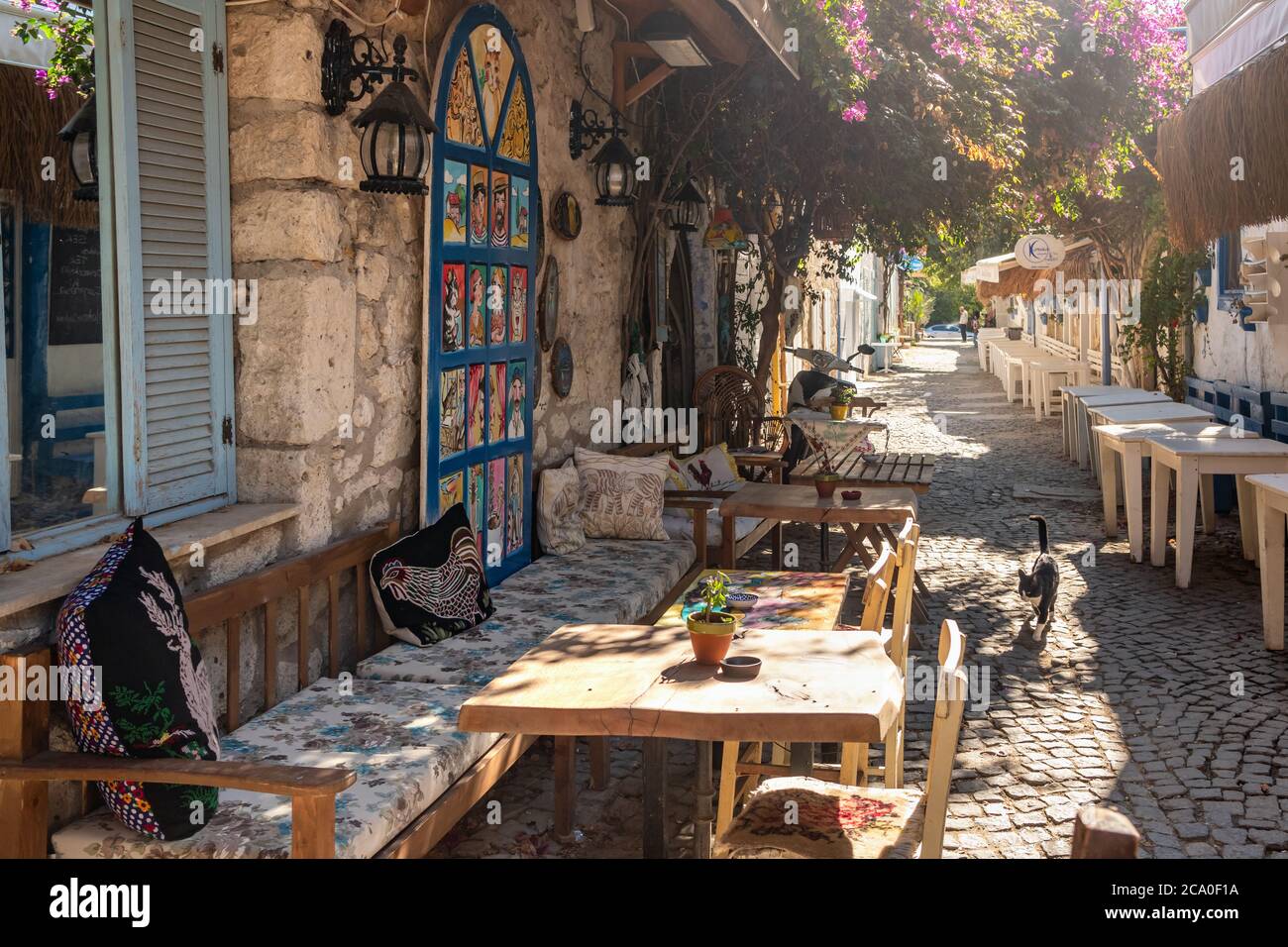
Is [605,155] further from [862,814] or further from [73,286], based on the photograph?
[862,814]

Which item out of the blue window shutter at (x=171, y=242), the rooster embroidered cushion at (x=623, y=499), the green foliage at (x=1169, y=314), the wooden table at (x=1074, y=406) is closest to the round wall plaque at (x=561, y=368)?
the rooster embroidered cushion at (x=623, y=499)

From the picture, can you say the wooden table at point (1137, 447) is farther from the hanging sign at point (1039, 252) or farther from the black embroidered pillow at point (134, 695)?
the hanging sign at point (1039, 252)

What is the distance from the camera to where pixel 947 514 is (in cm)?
976

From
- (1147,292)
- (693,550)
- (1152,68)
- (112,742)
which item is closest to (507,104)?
(693,550)

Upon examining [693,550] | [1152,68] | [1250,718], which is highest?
[1152,68]

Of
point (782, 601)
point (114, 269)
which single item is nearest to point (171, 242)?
point (114, 269)

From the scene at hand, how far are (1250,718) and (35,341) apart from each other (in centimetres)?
446

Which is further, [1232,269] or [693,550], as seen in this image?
[1232,269]

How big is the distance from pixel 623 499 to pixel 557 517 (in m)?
0.36

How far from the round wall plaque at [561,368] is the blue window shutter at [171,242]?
2.60 metres

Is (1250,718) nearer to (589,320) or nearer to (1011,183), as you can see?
(589,320)

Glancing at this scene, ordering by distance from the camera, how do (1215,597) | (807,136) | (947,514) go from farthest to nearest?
(947,514), (807,136), (1215,597)

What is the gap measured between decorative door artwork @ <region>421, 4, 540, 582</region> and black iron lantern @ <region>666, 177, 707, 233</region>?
2237 millimetres

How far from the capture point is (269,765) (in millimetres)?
2666
